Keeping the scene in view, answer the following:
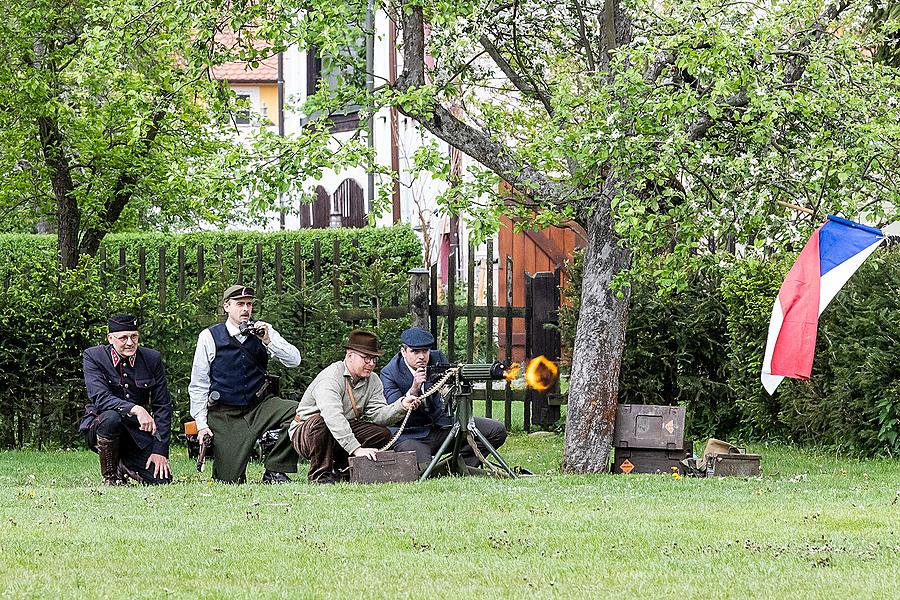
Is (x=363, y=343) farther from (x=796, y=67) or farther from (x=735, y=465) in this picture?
(x=796, y=67)

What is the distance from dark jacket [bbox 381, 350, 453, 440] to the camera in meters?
11.8

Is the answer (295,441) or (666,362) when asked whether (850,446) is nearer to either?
(666,362)

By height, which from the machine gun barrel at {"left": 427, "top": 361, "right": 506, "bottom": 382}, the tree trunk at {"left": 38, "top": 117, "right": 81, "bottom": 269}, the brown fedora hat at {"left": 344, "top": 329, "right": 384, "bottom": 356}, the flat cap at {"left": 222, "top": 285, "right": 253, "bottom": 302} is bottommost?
the machine gun barrel at {"left": 427, "top": 361, "right": 506, "bottom": 382}

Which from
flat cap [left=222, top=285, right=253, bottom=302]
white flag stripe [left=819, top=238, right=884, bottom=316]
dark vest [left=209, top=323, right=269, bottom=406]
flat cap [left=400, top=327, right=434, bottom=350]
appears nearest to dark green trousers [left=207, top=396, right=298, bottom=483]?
dark vest [left=209, top=323, right=269, bottom=406]

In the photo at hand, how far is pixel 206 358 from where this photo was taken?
1166 centimetres

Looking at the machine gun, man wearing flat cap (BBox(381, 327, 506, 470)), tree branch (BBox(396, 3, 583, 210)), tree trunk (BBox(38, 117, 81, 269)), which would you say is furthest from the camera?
tree trunk (BBox(38, 117, 81, 269))

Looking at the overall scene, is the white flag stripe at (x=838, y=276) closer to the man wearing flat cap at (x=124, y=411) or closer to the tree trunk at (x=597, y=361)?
the tree trunk at (x=597, y=361)

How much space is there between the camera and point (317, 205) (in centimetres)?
3030

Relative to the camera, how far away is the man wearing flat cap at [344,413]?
11.1 meters

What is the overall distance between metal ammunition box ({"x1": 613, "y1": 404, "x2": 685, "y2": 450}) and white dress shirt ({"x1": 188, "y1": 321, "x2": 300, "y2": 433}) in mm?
2986

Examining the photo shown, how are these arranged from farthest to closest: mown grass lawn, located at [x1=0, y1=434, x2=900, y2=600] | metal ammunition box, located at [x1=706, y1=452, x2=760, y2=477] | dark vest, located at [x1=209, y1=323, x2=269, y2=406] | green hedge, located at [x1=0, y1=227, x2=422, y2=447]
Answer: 1. green hedge, located at [x1=0, y1=227, x2=422, y2=447]
2. metal ammunition box, located at [x1=706, y1=452, x2=760, y2=477]
3. dark vest, located at [x1=209, y1=323, x2=269, y2=406]
4. mown grass lawn, located at [x1=0, y1=434, x2=900, y2=600]

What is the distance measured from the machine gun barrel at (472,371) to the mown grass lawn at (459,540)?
2.75 ft

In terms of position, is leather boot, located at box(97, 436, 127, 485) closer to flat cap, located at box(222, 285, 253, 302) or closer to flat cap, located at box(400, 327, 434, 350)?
flat cap, located at box(222, 285, 253, 302)

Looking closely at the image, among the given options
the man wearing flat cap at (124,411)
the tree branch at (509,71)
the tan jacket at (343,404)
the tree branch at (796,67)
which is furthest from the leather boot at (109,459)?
the tree branch at (796,67)
